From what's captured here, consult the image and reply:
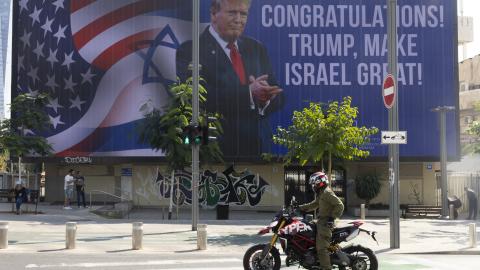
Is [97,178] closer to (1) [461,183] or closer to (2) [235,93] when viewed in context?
(2) [235,93]

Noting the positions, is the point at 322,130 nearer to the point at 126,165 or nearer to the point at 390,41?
the point at 390,41

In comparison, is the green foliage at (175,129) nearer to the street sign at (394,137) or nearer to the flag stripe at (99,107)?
the flag stripe at (99,107)

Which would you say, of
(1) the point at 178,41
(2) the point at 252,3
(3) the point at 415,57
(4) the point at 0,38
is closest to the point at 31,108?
(1) the point at 178,41

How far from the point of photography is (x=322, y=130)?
2006cm

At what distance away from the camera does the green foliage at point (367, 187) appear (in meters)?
31.8

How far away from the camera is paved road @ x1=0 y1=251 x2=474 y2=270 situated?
11969mm

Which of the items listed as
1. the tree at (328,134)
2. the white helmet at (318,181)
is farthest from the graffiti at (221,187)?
the white helmet at (318,181)

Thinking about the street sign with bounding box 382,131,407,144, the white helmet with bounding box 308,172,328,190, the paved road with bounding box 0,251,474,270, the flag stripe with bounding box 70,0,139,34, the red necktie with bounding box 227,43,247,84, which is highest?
the flag stripe with bounding box 70,0,139,34

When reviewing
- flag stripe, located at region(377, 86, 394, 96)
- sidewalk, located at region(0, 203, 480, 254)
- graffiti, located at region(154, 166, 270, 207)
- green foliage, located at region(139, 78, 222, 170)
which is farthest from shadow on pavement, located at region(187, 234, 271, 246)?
graffiti, located at region(154, 166, 270, 207)

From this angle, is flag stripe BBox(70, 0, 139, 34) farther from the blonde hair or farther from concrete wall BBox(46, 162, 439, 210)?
concrete wall BBox(46, 162, 439, 210)

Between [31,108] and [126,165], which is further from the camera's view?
[126,165]

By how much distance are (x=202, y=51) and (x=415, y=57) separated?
10.9 m

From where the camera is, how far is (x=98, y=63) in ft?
104

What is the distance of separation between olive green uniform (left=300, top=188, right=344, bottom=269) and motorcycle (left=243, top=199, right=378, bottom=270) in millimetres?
161
